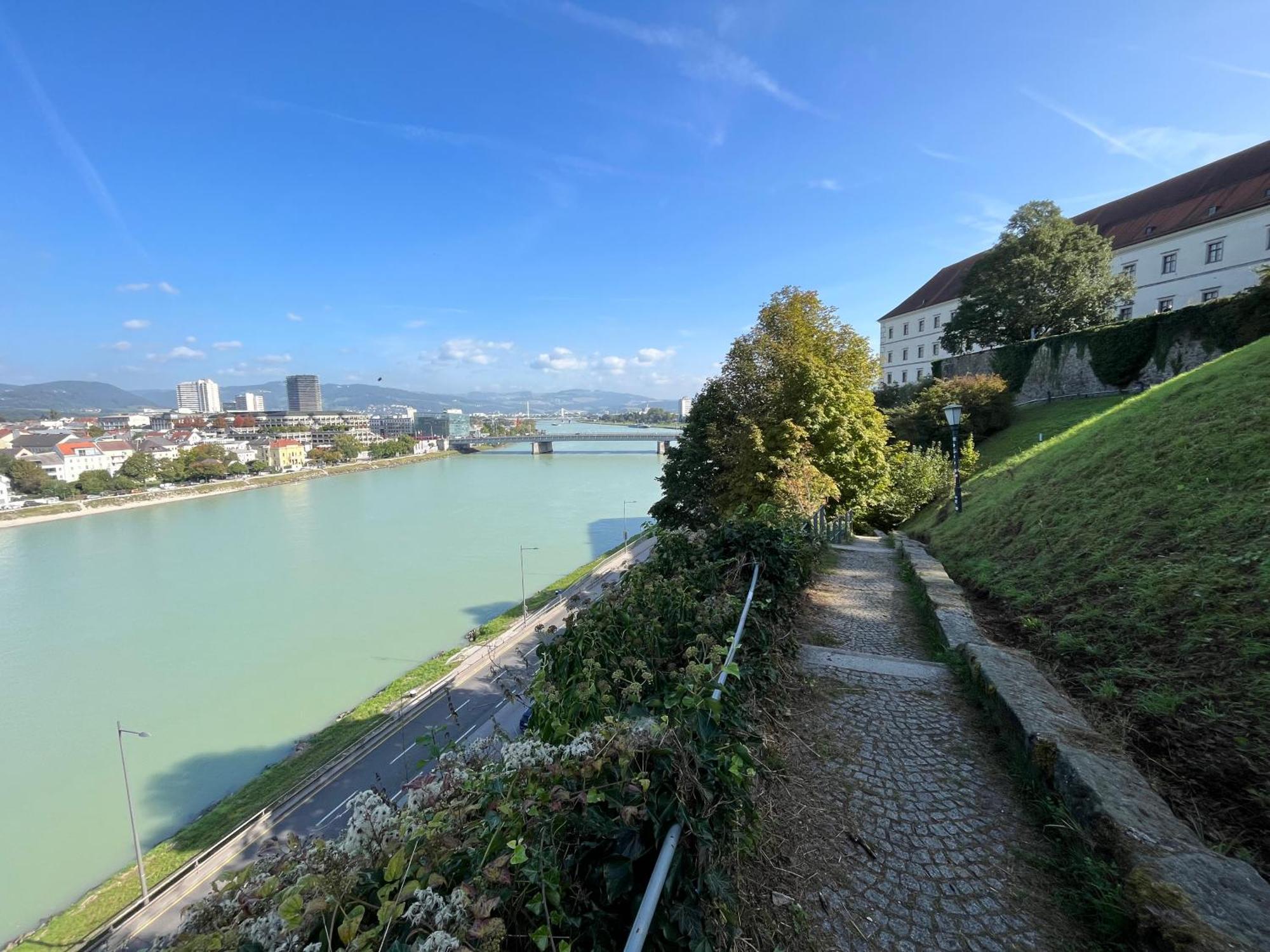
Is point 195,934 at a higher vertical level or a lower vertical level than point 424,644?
higher

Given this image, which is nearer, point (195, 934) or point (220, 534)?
point (195, 934)

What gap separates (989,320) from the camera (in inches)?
1073

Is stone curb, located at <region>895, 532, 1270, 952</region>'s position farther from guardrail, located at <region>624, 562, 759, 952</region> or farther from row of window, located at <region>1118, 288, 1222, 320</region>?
row of window, located at <region>1118, 288, 1222, 320</region>

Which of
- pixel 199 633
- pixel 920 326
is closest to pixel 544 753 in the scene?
pixel 199 633

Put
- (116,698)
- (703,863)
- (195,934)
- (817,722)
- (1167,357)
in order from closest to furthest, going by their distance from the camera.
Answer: (195,934) < (703,863) < (817,722) < (116,698) < (1167,357)

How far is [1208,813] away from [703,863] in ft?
7.01

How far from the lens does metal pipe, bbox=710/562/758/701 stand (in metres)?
1.98

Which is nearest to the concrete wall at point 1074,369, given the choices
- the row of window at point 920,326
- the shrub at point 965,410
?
the shrub at point 965,410

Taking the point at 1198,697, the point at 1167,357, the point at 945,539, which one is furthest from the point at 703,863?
the point at 1167,357

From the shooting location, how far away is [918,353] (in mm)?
41375

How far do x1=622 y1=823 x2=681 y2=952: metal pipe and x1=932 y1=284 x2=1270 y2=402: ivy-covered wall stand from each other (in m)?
20.3

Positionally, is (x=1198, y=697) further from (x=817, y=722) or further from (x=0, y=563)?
(x=0, y=563)

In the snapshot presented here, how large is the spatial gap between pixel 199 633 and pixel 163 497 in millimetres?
43353

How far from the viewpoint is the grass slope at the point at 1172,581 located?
228 centimetres
